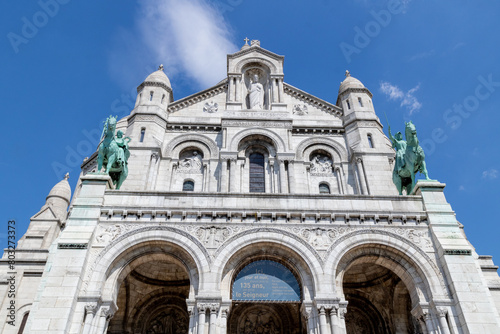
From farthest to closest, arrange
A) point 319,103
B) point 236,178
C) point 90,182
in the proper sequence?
point 319,103, point 236,178, point 90,182

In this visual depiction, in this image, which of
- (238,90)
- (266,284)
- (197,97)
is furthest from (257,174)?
(266,284)

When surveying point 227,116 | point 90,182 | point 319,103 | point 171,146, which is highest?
point 319,103

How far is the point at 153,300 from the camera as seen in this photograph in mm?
17219

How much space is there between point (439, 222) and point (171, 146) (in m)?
15.6

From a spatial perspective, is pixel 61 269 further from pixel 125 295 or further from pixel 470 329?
pixel 470 329

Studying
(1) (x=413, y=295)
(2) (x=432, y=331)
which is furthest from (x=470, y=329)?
(1) (x=413, y=295)

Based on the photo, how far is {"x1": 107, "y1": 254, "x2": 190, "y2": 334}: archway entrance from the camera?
54.3 ft

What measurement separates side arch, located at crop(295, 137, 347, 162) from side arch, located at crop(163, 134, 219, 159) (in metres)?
5.11

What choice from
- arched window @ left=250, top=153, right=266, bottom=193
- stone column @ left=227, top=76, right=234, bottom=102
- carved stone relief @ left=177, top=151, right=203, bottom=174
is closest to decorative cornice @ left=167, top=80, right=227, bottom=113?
stone column @ left=227, top=76, right=234, bottom=102

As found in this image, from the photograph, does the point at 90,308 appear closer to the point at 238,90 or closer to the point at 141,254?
the point at 141,254

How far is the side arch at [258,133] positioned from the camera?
23.9m

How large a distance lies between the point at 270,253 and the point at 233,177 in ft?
27.1

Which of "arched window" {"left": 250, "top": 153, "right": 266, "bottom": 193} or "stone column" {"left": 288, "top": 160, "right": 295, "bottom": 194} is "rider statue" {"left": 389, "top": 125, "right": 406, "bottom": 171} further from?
"arched window" {"left": 250, "top": 153, "right": 266, "bottom": 193}

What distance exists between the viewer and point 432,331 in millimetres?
13258
